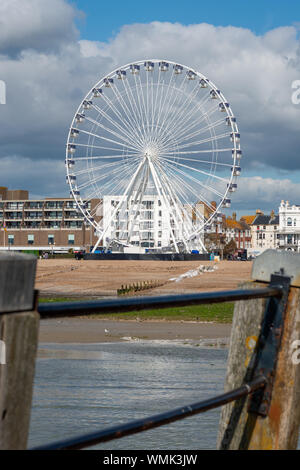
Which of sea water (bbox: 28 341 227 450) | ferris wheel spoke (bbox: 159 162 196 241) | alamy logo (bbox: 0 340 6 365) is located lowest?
sea water (bbox: 28 341 227 450)

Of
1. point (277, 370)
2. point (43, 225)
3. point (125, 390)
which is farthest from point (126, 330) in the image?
point (43, 225)

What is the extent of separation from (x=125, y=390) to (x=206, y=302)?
849 cm

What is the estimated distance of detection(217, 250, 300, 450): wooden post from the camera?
10.7 ft

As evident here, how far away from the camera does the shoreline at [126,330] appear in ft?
66.1

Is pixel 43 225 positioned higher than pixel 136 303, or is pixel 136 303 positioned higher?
pixel 43 225

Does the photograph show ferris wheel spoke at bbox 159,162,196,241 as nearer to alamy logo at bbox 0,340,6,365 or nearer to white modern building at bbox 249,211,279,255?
alamy logo at bbox 0,340,6,365

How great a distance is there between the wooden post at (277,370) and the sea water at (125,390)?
453cm

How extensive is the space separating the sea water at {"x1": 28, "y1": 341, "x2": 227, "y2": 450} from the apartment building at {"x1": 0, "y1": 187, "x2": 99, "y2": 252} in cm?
11591

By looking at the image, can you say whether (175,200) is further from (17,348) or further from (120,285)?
(17,348)

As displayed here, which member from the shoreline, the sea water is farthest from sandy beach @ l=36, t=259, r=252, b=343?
the sea water

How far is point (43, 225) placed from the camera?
140 m

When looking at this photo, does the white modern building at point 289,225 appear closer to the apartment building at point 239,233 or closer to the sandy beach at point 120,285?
the apartment building at point 239,233

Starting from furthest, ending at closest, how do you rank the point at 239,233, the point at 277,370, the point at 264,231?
the point at 239,233 → the point at 264,231 → the point at 277,370
